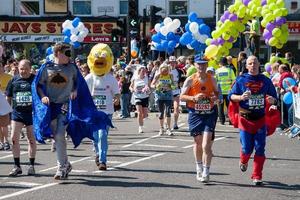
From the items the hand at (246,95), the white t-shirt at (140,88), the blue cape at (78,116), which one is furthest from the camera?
the white t-shirt at (140,88)

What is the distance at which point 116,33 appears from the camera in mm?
26719

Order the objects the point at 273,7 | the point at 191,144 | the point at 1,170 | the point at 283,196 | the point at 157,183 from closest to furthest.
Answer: the point at 283,196 < the point at 157,183 < the point at 1,170 < the point at 191,144 < the point at 273,7

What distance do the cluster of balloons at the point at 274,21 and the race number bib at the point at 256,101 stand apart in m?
10.1

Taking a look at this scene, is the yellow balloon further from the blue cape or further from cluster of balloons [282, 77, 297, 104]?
the blue cape

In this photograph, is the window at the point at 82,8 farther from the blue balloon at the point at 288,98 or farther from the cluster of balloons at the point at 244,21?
the blue balloon at the point at 288,98

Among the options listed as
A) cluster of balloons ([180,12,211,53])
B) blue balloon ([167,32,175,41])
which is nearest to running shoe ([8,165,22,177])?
cluster of balloons ([180,12,211,53])

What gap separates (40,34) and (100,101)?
31.3 meters

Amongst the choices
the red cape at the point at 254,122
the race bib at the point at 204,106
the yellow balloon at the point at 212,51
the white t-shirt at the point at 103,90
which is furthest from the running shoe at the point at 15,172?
the yellow balloon at the point at 212,51

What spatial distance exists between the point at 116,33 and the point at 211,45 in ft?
20.9

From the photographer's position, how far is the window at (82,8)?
42125 mm

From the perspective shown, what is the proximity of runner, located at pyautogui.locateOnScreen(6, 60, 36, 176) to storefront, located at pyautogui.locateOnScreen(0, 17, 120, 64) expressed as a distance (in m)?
30.6

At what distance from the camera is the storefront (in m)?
41.2

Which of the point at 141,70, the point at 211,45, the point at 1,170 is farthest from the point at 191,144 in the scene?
the point at 211,45

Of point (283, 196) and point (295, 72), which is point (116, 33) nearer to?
point (295, 72)
